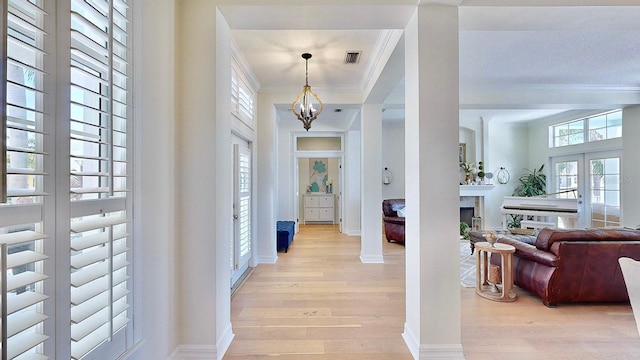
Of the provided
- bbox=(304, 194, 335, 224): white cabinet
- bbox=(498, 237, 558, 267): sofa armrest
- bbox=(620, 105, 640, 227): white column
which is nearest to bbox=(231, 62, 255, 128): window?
bbox=(498, 237, 558, 267): sofa armrest

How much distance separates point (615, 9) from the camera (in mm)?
2008

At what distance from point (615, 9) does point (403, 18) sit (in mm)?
1520

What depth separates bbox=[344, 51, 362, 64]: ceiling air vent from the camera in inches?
128

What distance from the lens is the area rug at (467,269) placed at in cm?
351

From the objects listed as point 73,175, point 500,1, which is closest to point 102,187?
point 73,175

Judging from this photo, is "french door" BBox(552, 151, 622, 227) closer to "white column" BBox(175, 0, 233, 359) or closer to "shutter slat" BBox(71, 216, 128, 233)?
"white column" BBox(175, 0, 233, 359)

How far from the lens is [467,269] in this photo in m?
4.04

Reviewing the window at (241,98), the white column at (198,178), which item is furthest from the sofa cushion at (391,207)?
the white column at (198,178)

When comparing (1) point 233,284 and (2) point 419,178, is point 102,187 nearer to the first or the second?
(2) point 419,178

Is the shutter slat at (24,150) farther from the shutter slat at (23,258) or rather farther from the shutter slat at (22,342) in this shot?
the shutter slat at (22,342)

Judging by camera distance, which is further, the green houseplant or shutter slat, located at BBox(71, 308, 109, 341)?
the green houseplant

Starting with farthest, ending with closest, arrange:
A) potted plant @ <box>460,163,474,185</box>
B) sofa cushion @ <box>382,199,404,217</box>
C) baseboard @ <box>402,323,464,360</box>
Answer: potted plant @ <box>460,163,474,185</box> → sofa cushion @ <box>382,199,404,217</box> → baseboard @ <box>402,323,464,360</box>

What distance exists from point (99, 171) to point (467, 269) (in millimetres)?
4413

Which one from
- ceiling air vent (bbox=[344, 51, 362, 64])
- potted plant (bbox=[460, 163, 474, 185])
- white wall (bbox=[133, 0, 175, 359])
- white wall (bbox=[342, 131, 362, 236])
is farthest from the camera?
potted plant (bbox=[460, 163, 474, 185])
